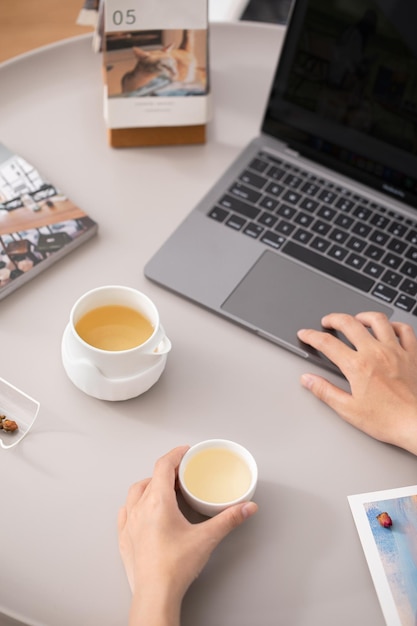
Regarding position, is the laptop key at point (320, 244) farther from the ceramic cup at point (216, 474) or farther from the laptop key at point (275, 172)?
the ceramic cup at point (216, 474)

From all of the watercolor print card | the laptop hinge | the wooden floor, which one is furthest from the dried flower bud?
the wooden floor

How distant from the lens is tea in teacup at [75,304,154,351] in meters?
0.89

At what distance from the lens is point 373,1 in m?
0.99

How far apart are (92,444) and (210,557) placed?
187 millimetres

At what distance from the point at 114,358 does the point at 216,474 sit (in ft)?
0.56

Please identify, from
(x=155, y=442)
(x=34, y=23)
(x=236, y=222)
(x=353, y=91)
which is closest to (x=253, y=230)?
(x=236, y=222)

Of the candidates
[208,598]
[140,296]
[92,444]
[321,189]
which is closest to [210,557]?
[208,598]

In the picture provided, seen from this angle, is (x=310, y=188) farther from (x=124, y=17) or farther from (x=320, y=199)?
(x=124, y=17)

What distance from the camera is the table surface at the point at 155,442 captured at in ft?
2.56

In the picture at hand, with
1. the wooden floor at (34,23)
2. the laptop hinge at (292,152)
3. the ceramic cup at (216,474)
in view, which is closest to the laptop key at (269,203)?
the laptop hinge at (292,152)

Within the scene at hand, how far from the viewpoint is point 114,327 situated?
91 centimetres

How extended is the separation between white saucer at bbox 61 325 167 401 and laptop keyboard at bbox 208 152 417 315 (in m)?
0.27

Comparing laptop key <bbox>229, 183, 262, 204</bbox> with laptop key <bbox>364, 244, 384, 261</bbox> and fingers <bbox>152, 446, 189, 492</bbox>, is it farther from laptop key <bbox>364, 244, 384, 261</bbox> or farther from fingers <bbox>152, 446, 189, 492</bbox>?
fingers <bbox>152, 446, 189, 492</bbox>

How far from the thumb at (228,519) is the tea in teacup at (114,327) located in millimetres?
226
